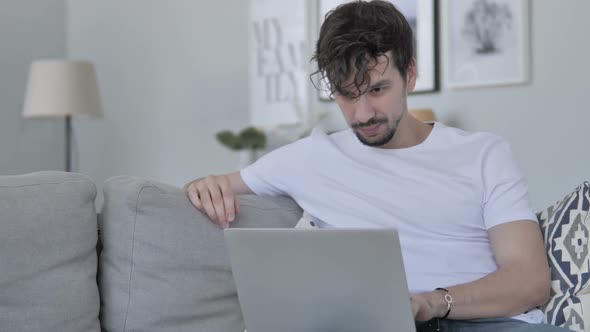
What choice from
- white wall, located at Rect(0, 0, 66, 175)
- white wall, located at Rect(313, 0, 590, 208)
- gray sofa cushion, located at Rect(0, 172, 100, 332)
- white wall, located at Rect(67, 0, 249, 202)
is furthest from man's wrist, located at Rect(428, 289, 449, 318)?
white wall, located at Rect(0, 0, 66, 175)

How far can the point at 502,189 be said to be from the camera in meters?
1.81

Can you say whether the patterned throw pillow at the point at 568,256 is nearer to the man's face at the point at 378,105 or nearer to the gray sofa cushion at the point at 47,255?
the man's face at the point at 378,105

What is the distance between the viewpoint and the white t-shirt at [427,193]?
1823mm

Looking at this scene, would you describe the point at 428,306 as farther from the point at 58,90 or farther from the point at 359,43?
the point at 58,90

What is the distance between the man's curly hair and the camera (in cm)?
186

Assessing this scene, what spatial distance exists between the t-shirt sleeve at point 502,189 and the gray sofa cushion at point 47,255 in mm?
860

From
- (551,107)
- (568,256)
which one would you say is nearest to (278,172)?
(568,256)

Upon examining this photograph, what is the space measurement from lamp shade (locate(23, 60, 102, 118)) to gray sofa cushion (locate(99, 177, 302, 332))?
319 centimetres

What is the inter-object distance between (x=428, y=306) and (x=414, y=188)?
0.34m

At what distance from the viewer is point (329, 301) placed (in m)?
1.45

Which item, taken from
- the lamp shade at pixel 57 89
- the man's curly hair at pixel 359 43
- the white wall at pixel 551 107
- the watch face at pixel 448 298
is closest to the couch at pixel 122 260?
the watch face at pixel 448 298

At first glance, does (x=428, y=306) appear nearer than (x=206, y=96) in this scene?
Yes

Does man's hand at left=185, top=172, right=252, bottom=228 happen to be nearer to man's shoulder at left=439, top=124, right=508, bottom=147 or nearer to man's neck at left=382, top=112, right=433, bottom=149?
man's neck at left=382, top=112, right=433, bottom=149

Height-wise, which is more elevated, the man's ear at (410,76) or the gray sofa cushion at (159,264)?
the man's ear at (410,76)
